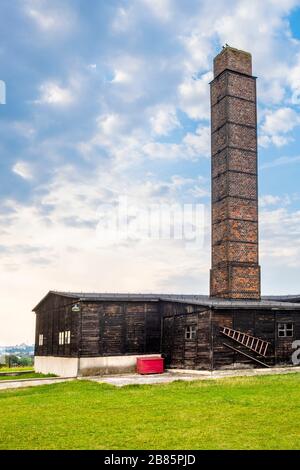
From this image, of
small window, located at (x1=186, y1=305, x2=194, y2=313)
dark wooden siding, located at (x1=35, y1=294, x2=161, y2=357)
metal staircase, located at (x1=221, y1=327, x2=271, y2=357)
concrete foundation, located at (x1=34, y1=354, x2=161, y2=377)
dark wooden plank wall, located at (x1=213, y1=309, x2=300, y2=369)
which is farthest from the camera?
dark wooden siding, located at (x1=35, y1=294, x2=161, y2=357)

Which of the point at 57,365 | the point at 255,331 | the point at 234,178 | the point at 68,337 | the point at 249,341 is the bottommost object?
the point at 57,365

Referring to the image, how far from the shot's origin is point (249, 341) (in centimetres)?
2789

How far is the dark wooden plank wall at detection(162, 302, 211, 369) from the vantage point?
27.3 metres

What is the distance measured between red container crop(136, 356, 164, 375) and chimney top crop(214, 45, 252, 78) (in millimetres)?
22812

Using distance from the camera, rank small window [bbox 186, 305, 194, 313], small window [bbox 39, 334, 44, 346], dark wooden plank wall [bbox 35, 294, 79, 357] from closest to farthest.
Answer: small window [bbox 186, 305, 194, 313] → dark wooden plank wall [bbox 35, 294, 79, 357] → small window [bbox 39, 334, 44, 346]

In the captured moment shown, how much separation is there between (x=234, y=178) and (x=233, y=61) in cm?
950

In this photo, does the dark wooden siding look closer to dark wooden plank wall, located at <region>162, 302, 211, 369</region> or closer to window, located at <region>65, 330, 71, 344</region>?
window, located at <region>65, 330, 71, 344</region>

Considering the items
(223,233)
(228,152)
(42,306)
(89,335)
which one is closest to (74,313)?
(89,335)

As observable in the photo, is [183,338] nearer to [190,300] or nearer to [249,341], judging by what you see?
[190,300]

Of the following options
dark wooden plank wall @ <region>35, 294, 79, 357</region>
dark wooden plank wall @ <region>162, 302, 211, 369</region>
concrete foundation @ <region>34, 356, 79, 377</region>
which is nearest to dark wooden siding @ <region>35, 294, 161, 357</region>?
dark wooden plank wall @ <region>35, 294, 79, 357</region>

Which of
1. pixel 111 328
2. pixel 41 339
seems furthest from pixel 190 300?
pixel 41 339

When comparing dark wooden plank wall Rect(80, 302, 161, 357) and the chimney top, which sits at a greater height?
the chimney top

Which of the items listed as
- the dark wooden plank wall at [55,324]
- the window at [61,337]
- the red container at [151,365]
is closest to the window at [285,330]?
the red container at [151,365]

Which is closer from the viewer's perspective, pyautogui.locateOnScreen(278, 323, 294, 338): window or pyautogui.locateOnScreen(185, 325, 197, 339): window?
pyautogui.locateOnScreen(185, 325, 197, 339): window
